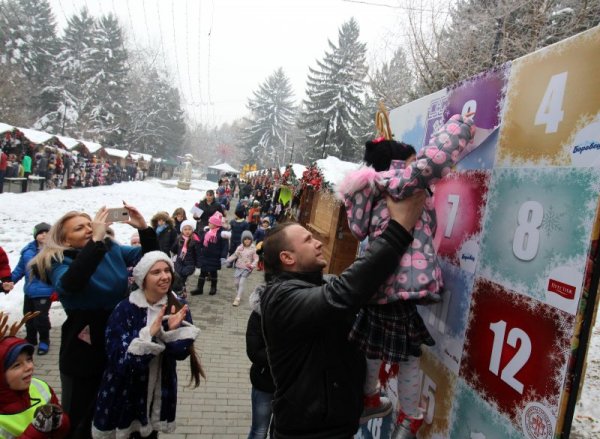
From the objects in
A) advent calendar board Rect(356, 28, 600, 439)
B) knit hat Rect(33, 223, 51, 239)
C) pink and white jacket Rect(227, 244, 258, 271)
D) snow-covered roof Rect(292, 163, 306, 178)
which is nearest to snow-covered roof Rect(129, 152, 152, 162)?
snow-covered roof Rect(292, 163, 306, 178)

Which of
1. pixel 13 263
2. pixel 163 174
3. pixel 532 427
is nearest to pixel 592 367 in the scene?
pixel 532 427

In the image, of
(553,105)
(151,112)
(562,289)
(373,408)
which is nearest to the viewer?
(562,289)

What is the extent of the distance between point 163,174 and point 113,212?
60.0 meters

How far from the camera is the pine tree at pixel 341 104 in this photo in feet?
119

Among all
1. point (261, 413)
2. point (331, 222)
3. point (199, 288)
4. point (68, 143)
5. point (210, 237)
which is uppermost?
point (68, 143)

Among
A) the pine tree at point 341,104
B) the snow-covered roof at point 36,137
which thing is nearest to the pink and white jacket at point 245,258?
the snow-covered roof at point 36,137

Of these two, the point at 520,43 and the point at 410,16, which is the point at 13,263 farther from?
the point at 520,43

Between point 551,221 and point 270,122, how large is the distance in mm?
67600

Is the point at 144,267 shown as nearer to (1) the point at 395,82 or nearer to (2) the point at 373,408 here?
(2) the point at 373,408

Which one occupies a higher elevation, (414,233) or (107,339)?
(414,233)

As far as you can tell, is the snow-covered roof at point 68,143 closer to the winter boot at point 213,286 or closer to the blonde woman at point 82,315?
the winter boot at point 213,286

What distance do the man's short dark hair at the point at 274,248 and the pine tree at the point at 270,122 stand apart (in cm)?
6072

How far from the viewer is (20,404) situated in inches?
100.0

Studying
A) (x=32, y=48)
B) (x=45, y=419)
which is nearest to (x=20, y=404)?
(x=45, y=419)
